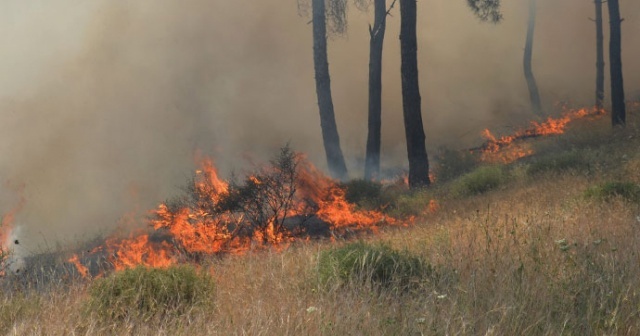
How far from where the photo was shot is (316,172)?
44.6 ft

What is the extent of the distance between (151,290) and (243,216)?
231 inches

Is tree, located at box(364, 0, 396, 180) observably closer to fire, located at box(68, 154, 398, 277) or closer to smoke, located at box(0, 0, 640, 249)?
smoke, located at box(0, 0, 640, 249)

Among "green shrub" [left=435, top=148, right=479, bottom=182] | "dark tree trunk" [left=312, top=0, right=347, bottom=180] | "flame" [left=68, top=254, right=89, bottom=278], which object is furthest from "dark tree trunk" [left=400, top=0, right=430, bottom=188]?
"flame" [left=68, top=254, right=89, bottom=278]

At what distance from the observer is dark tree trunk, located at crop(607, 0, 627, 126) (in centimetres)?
1950

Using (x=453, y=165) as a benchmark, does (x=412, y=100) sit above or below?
above

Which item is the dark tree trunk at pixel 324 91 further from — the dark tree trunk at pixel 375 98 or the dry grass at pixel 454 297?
the dry grass at pixel 454 297

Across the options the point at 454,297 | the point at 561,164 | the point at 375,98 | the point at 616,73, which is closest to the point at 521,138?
the point at 616,73

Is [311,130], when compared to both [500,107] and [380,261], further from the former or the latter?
[380,261]

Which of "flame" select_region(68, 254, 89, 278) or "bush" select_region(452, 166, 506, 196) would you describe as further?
"bush" select_region(452, 166, 506, 196)

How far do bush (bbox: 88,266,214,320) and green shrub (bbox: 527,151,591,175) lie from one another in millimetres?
9190

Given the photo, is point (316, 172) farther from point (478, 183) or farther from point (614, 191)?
point (614, 191)

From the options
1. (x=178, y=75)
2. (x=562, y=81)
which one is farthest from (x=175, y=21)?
(x=562, y=81)

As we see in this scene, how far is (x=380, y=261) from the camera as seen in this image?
639 centimetres

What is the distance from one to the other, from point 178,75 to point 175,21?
2863mm
